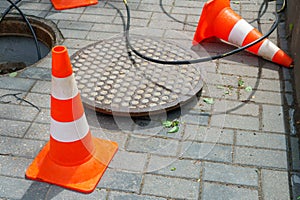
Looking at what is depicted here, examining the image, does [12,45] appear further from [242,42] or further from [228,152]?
[228,152]

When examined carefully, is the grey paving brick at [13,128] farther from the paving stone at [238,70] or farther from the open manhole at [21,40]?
the paving stone at [238,70]

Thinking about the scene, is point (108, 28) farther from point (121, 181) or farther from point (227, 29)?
point (121, 181)

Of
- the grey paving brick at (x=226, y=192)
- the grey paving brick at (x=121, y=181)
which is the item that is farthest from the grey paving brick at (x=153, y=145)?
the grey paving brick at (x=226, y=192)

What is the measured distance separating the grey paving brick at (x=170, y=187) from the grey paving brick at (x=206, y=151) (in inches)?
10.1

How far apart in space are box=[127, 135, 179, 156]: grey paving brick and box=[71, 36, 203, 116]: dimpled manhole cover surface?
26 cm

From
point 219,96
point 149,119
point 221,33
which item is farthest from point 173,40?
point 149,119

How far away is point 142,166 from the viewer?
2.88 metres

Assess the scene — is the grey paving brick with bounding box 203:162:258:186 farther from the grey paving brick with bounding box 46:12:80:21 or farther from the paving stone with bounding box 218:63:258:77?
the grey paving brick with bounding box 46:12:80:21

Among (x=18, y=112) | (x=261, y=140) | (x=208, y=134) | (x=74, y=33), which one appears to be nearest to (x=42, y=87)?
(x=18, y=112)

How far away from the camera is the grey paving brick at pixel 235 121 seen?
3.23 m

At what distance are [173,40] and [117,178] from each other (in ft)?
6.30

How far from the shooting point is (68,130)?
8.95 feet

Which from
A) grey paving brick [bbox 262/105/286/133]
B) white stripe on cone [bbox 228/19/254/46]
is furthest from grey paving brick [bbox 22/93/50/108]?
white stripe on cone [bbox 228/19/254/46]

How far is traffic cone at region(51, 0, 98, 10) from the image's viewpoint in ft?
15.7
